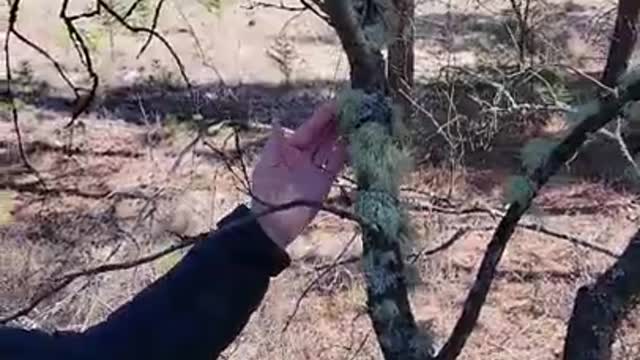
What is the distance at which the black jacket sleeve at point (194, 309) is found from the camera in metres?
0.56

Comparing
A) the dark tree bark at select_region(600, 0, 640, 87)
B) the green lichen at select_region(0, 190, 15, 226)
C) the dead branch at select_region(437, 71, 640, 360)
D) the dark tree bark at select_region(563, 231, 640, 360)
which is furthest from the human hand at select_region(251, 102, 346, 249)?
the green lichen at select_region(0, 190, 15, 226)

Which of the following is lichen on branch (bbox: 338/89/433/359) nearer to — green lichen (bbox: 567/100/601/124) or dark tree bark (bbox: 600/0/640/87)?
green lichen (bbox: 567/100/601/124)

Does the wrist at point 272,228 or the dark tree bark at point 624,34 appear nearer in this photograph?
the wrist at point 272,228

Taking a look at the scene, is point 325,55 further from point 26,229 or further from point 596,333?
point 596,333

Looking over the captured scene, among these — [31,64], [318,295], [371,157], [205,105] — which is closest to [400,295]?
[371,157]

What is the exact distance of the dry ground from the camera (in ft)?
5.89

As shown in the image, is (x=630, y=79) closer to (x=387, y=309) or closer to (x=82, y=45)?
(x=387, y=309)

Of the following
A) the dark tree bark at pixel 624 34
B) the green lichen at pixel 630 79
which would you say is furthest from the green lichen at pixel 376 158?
the dark tree bark at pixel 624 34

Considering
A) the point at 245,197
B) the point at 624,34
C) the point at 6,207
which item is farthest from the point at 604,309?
the point at 6,207

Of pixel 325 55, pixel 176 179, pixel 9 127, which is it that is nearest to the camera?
pixel 176 179

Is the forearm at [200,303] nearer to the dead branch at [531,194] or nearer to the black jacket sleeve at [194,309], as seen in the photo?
the black jacket sleeve at [194,309]

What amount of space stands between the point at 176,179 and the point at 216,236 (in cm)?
246

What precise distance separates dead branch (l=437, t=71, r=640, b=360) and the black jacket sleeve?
0.44 feet

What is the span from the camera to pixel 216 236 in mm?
606
